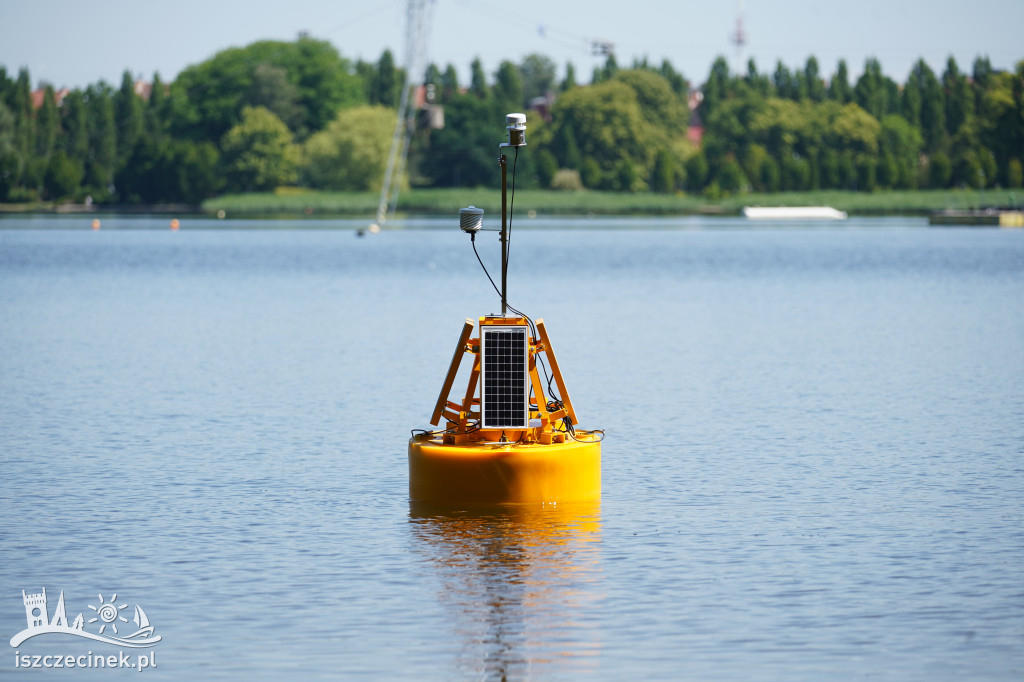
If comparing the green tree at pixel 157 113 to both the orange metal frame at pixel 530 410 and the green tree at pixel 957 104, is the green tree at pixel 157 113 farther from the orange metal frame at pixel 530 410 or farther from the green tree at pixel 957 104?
the orange metal frame at pixel 530 410

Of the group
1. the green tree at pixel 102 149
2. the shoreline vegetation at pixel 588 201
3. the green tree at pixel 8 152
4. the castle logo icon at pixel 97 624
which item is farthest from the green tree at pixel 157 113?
the castle logo icon at pixel 97 624

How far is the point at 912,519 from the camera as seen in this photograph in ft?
51.7

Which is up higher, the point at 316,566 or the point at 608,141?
the point at 608,141

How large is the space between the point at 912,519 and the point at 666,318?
99.1 feet

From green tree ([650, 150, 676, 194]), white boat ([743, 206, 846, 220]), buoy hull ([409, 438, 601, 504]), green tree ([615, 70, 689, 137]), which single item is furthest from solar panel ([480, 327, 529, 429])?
green tree ([615, 70, 689, 137])

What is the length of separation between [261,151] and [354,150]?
13.2m

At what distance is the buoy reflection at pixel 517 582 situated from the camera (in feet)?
36.6

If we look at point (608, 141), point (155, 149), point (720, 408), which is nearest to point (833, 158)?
point (608, 141)

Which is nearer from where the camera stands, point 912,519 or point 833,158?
point 912,519

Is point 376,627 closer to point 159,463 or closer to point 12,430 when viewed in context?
point 159,463

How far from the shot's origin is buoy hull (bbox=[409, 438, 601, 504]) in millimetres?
15188

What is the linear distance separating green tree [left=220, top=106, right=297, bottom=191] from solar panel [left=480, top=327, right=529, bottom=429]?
15479 centimetres

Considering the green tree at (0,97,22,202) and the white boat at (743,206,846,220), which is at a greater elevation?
the green tree at (0,97,22,202)

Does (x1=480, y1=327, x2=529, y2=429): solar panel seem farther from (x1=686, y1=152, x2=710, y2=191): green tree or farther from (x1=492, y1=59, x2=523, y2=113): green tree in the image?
(x1=492, y1=59, x2=523, y2=113): green tree
